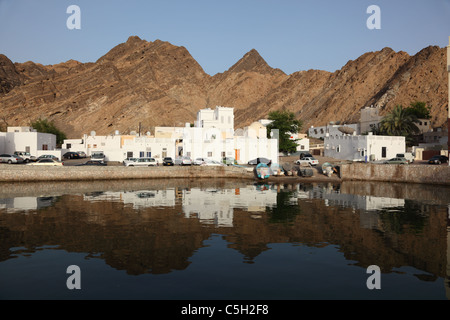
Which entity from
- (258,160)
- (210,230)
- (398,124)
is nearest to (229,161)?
(258,160)

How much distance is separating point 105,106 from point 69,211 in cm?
12213

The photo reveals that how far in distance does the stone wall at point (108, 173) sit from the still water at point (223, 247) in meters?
11.9

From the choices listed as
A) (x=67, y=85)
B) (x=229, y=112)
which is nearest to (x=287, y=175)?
(x=229, y=112)

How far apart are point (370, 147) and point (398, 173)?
12.3m

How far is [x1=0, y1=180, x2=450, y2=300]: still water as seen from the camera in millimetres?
12695

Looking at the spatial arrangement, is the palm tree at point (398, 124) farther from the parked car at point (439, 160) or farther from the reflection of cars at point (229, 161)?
the reflection of cars at point (229, 161)

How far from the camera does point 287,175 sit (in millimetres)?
52219

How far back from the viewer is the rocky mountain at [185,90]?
12269 centimetres

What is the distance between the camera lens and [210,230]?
69.9ft

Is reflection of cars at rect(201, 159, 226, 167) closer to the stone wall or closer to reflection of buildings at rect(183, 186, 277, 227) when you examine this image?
the stone wall

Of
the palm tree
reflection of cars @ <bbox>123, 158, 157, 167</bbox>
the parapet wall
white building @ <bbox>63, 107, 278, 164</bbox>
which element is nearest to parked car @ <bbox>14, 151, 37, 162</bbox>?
white building @ <bbox>63, 107, 278, 164</bbox>

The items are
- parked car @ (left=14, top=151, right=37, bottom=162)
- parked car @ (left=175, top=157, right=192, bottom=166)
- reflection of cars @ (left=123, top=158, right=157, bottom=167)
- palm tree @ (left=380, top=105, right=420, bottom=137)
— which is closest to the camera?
reflection of cars @ (left=123, top=158, right=157, bottom=167)

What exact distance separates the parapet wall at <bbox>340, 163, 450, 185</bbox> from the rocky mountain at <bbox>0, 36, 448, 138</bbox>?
199 ft

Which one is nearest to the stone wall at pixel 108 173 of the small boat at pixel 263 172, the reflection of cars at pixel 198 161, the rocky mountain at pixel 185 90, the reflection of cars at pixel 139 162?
the small boat at pixel 263 172
